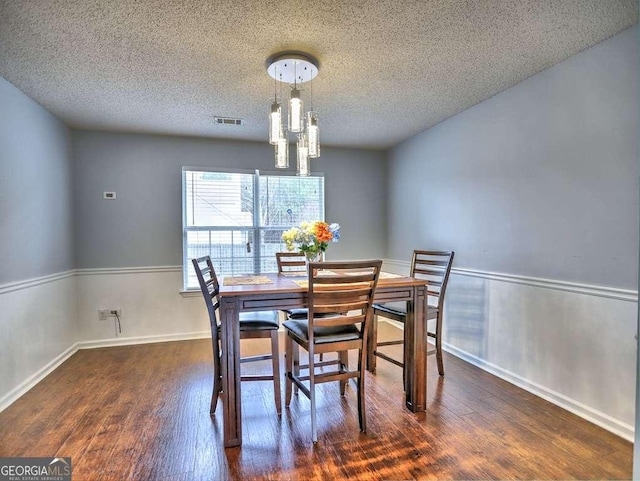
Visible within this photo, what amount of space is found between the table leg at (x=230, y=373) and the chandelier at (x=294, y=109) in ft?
3.68

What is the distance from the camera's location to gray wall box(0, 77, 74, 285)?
2.51 metres

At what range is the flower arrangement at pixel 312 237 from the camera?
2.45 meters

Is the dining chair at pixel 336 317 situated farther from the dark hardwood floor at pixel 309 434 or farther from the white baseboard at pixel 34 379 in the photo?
the white baseboard at pixel 34 379

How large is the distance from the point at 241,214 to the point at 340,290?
253 cm

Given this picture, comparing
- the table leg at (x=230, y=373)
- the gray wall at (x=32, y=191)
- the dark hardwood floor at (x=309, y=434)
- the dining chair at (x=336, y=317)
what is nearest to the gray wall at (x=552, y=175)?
the dark hardwood floor at (x=309, y=434)

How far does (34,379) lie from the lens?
2777 millimetres

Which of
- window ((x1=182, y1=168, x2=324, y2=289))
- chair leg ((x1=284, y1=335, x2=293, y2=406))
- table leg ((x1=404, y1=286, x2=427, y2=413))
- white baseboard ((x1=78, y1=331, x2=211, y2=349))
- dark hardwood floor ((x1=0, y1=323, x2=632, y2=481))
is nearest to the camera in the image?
dark hardwood floor ((x1=0, y1=323, x2=632, y2=481))

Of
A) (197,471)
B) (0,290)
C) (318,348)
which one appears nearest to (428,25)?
(318,348)

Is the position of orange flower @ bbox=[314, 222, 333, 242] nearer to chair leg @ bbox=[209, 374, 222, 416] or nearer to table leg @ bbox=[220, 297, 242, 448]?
table leg @ bbox=[220, 297, 242, 448]

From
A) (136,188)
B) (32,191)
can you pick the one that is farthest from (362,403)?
(136,188)

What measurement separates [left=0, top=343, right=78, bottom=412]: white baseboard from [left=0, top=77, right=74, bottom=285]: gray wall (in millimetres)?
787

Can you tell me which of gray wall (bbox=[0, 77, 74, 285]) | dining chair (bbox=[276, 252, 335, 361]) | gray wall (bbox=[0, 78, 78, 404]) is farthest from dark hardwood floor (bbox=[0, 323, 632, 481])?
gray wall (bbox=[0, 77, 74, 285])

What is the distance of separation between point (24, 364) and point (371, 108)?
3.51 m

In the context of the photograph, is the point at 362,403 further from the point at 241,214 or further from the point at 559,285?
the point at 241,214
